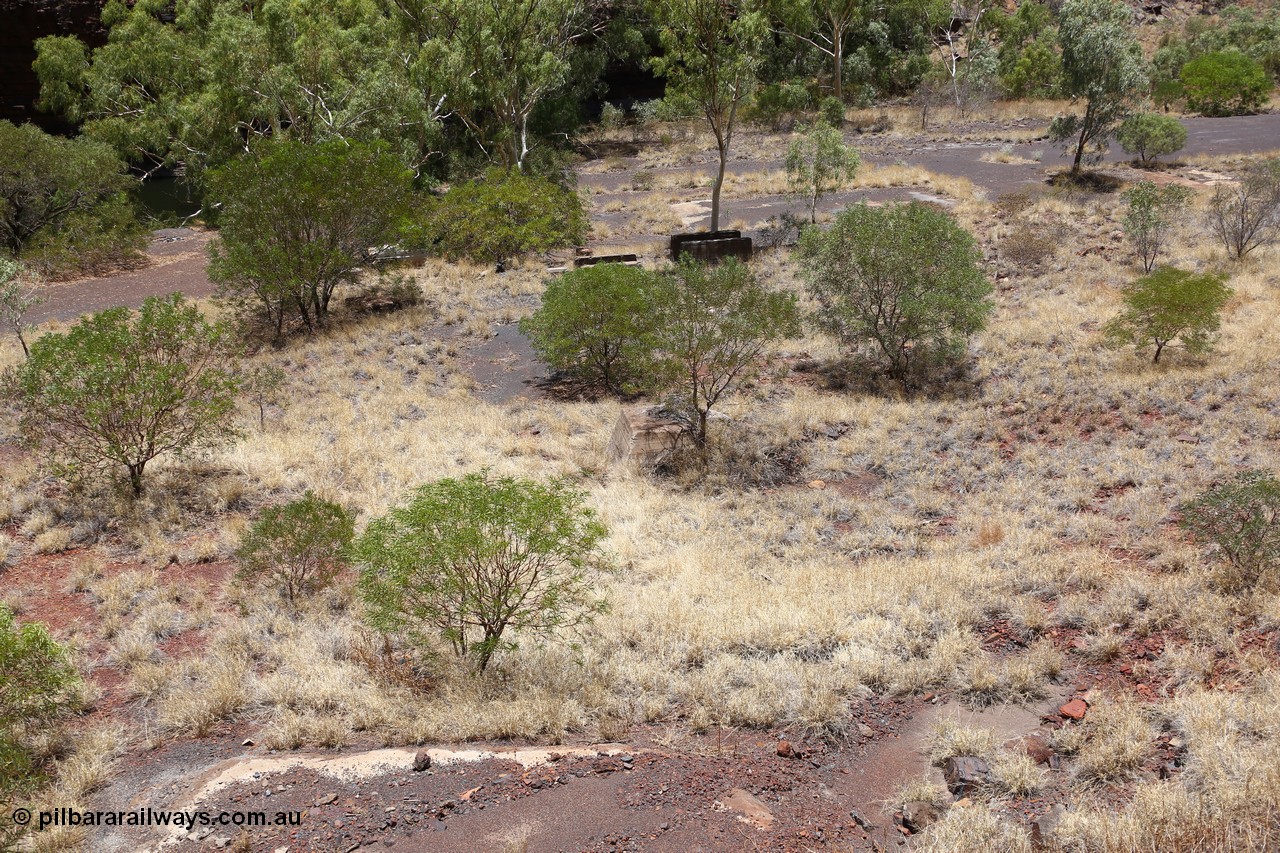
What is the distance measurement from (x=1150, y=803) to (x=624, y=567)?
535 centimetres

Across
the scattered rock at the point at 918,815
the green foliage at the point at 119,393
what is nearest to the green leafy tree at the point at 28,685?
the green foliage at the point at 119,393

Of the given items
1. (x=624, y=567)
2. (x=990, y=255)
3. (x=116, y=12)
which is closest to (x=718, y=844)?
(x=624, y=567)

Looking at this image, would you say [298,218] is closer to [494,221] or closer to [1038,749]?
[494,221]

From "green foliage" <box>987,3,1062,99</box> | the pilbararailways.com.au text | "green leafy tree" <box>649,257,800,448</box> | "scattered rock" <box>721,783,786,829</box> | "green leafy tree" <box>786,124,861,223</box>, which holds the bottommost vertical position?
"scattered rock" <box>721,783,786,829</box>

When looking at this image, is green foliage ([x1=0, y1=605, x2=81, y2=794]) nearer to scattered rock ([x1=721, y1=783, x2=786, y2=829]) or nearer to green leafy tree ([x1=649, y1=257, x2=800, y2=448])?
scattered rock ([x1=721, y1=783, x2=786, y2=829])

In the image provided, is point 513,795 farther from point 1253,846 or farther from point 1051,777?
point 1253,846

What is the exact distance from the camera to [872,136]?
37438 mm

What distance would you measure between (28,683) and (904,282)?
13373 mm

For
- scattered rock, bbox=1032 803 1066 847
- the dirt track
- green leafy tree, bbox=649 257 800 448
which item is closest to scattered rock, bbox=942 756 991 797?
scattered rock, bbox=1032 803 1066 847

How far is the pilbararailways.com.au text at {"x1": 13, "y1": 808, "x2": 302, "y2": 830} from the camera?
4848 millimetres

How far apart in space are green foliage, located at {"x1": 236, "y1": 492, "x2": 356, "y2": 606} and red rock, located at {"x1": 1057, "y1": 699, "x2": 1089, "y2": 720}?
627cm

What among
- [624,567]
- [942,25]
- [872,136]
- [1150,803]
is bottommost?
[624,567]

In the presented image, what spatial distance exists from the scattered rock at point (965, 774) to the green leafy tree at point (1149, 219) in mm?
15994

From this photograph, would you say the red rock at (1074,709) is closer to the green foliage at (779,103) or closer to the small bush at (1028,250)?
the small bush at (1028,250)
